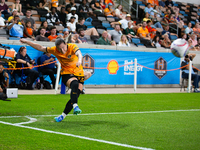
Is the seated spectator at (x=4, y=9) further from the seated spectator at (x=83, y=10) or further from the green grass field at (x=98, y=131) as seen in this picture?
the green grass field at (x=98, y=131)

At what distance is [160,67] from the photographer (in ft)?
55.9

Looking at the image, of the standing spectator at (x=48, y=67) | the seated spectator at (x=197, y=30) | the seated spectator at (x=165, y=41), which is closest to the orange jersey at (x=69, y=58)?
the standing spectator at (x=48, y=67)

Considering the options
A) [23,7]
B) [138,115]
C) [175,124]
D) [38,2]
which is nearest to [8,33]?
[23,7]

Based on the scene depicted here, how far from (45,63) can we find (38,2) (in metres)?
6.66

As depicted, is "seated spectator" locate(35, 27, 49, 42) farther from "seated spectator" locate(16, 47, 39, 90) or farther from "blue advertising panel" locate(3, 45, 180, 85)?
"seated spectator" locate(16, 47, 39, 90)

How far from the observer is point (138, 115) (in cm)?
699

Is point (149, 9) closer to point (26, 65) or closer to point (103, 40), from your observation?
point (103, 40)

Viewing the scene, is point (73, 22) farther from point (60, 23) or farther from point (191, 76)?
point (191, 76)

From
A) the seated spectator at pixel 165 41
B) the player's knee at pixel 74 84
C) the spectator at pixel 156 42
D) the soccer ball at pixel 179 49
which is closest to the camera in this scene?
the player's knee at pixel 74 84

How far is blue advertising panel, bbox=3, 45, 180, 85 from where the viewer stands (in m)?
14.8

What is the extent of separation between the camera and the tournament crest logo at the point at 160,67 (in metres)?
16.9

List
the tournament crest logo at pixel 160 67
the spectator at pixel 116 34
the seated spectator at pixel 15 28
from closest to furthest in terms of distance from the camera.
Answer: the seated spectator at pixel 15 28
the tournament crest logo at pixel 160 67
the spectator at pixel 116 34

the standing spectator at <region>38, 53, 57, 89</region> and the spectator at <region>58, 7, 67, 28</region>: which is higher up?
the spectator at <region>58, 7, 67, 28</region>

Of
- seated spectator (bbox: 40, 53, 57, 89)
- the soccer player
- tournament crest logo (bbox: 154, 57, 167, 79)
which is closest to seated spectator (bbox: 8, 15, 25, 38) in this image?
seated spectator (bbox: 40, 53, 57, 89)
